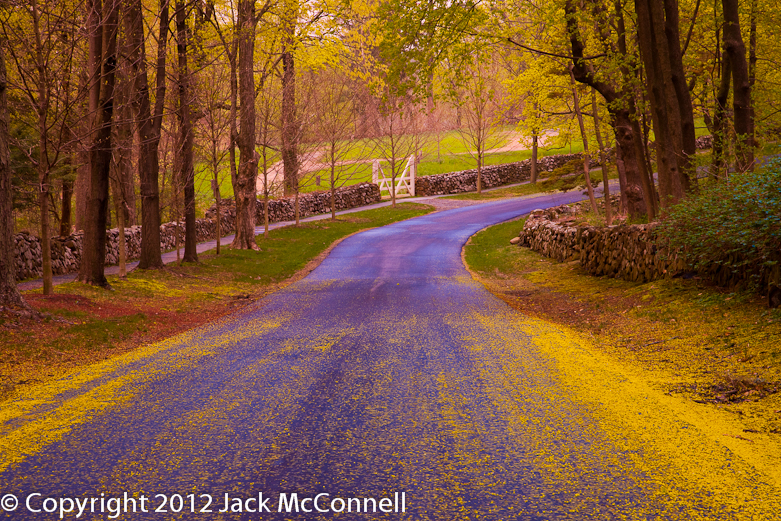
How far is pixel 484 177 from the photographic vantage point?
168 ft

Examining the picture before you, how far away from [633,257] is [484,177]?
3905 cm

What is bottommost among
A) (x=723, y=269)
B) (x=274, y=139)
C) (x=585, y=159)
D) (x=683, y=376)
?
(x=683, y=376)

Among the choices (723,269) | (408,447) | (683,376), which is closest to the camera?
(408,447)

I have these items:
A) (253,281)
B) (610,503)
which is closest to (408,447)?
(610,503)

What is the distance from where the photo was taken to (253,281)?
17891 millimetres

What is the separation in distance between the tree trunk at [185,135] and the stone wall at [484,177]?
30394 millimetres

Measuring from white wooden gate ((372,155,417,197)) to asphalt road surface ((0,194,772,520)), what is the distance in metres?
37.5

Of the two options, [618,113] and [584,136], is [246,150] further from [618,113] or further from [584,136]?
[618,113]

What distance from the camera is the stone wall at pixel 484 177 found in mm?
48719

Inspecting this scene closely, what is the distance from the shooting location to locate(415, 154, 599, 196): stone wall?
48.7m

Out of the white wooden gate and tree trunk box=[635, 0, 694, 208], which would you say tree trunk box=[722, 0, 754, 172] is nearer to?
tree trunk box=[635, 0, 694, 208]

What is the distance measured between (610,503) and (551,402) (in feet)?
6.87

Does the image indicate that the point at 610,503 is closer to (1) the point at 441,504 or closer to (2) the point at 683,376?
(1) the point at 441,504

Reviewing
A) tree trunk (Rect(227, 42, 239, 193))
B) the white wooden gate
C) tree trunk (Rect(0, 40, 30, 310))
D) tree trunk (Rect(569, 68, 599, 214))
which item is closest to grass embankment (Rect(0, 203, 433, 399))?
tree trunk (Rect(0, 40, 30, 310))
